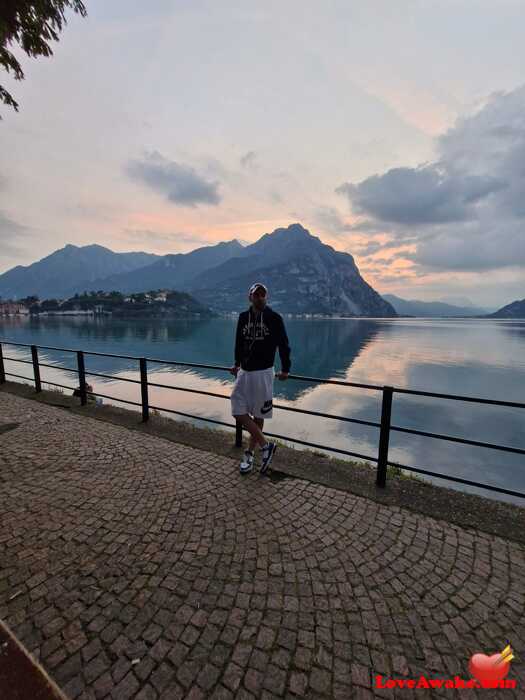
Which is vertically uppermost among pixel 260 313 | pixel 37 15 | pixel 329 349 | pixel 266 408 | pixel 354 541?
pixel 37 15

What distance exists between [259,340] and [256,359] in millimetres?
237

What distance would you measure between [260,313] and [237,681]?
10.4 ft

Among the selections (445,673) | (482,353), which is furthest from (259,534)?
(482,353)

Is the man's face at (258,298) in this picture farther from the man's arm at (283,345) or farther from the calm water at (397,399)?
the calm water at (397,399)

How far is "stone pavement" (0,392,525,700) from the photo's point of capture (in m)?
1.85

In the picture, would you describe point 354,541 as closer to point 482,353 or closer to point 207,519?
point 207,519

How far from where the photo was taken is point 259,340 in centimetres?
384

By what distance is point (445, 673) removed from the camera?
1851mm

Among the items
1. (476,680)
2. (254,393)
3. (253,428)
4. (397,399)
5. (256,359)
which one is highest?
(256,359)

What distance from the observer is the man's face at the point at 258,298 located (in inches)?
150

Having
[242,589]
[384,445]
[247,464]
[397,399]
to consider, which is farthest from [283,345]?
[397,399]

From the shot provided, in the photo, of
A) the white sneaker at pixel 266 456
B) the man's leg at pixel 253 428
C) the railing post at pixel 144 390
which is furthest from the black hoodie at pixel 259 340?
the railing post at pixel 144 390

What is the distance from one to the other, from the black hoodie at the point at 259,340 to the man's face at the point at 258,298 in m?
0.07

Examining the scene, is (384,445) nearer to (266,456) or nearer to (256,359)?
(266,456)
